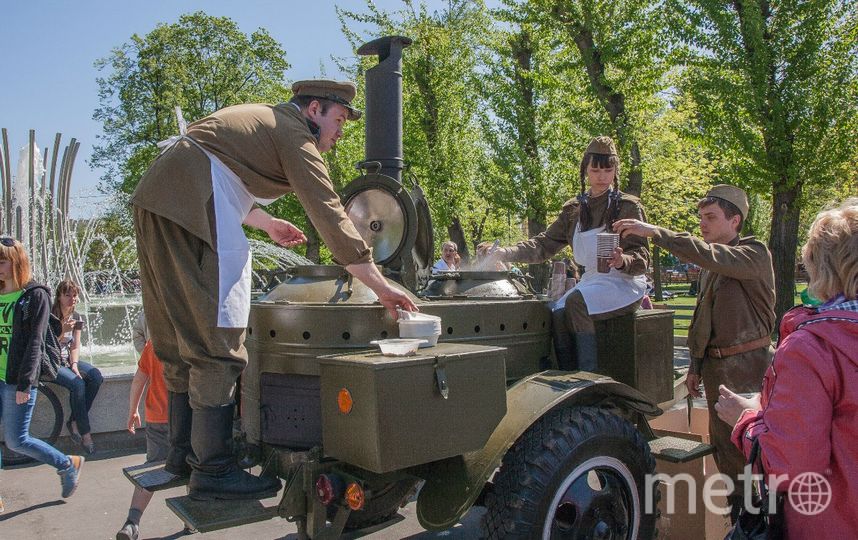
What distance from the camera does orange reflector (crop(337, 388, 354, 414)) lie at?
2.96 meters

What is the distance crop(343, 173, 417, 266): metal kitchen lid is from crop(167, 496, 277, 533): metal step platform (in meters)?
1.61

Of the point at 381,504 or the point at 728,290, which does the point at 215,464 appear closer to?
the point at 381,504

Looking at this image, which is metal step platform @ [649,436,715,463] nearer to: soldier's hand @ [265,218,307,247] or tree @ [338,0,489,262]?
soldier's hand @ [265,218,307,247]

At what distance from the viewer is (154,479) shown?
11.9 ft

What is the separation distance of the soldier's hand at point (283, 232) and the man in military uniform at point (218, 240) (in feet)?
2.01

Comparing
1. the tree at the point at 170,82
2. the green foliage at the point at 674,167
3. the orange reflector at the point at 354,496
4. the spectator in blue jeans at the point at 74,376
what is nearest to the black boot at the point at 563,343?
the orange reflector at the point at 354,496

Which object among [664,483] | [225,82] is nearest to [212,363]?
[664,483]

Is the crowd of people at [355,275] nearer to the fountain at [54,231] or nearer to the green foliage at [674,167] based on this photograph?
the fountain at [54,231]

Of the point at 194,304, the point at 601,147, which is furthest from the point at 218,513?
the point at 601,147

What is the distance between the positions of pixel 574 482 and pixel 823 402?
1.59 m

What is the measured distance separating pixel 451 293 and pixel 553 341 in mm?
680

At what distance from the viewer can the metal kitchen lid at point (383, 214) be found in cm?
427

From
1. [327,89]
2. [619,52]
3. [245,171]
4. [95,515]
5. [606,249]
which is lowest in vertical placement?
[95,515]

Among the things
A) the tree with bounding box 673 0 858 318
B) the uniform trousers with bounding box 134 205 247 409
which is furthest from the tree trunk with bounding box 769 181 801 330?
the uniform trousers with bounding box 134 205 247 409
